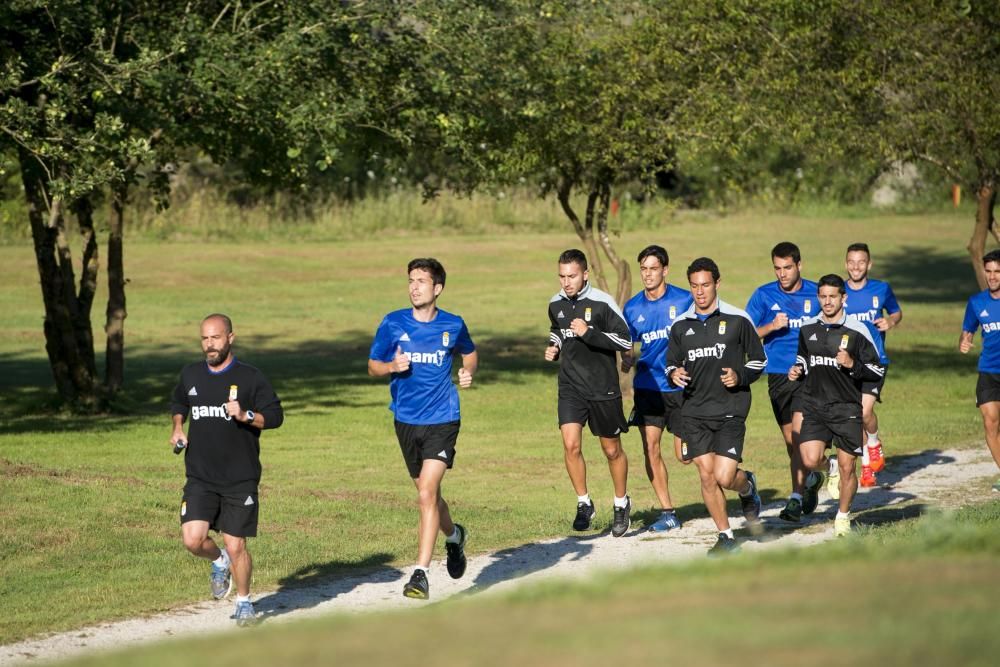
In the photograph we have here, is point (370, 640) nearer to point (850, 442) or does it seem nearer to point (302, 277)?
point (850, 442)

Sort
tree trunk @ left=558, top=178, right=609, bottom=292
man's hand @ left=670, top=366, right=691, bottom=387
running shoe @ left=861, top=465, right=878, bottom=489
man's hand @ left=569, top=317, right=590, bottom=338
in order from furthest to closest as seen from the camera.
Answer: tree trunk @ left=558, top=178, right=609, bottom=292, running shoe @ left=861, top=465, right=878, bottom=489, man's hand @ left=569, top=317, right=590, bottom=338, man's hand @ left=670, top=366, right=691, bottom=387

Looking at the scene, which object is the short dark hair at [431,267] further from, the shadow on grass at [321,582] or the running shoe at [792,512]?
the running shoe at [792,512]

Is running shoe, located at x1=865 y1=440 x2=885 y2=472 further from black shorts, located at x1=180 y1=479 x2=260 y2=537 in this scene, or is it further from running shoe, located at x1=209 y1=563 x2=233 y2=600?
black shorts, located at x1=180 y1=479 x2=260 y2=537

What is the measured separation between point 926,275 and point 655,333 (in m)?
34.5

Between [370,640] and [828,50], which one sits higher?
[828,50]

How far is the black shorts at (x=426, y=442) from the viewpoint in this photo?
33.1 ft

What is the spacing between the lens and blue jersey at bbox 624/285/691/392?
12.8m

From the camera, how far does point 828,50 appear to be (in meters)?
21.4

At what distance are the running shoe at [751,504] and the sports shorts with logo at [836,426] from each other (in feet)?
2.05

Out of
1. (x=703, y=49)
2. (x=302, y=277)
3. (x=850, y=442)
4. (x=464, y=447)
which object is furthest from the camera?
(x=302, y=277)

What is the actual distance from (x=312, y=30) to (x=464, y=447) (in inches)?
219

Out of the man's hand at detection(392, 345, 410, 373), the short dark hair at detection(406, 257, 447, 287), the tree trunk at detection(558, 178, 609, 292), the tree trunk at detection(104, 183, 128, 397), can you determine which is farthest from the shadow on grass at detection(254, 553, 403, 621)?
the tree trunk at detection(558, 178, 609, 292)

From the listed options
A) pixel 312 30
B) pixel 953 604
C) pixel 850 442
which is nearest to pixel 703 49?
pixel 312 30

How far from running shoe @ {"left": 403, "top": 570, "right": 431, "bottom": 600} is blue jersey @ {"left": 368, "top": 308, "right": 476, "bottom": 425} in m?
1.07
